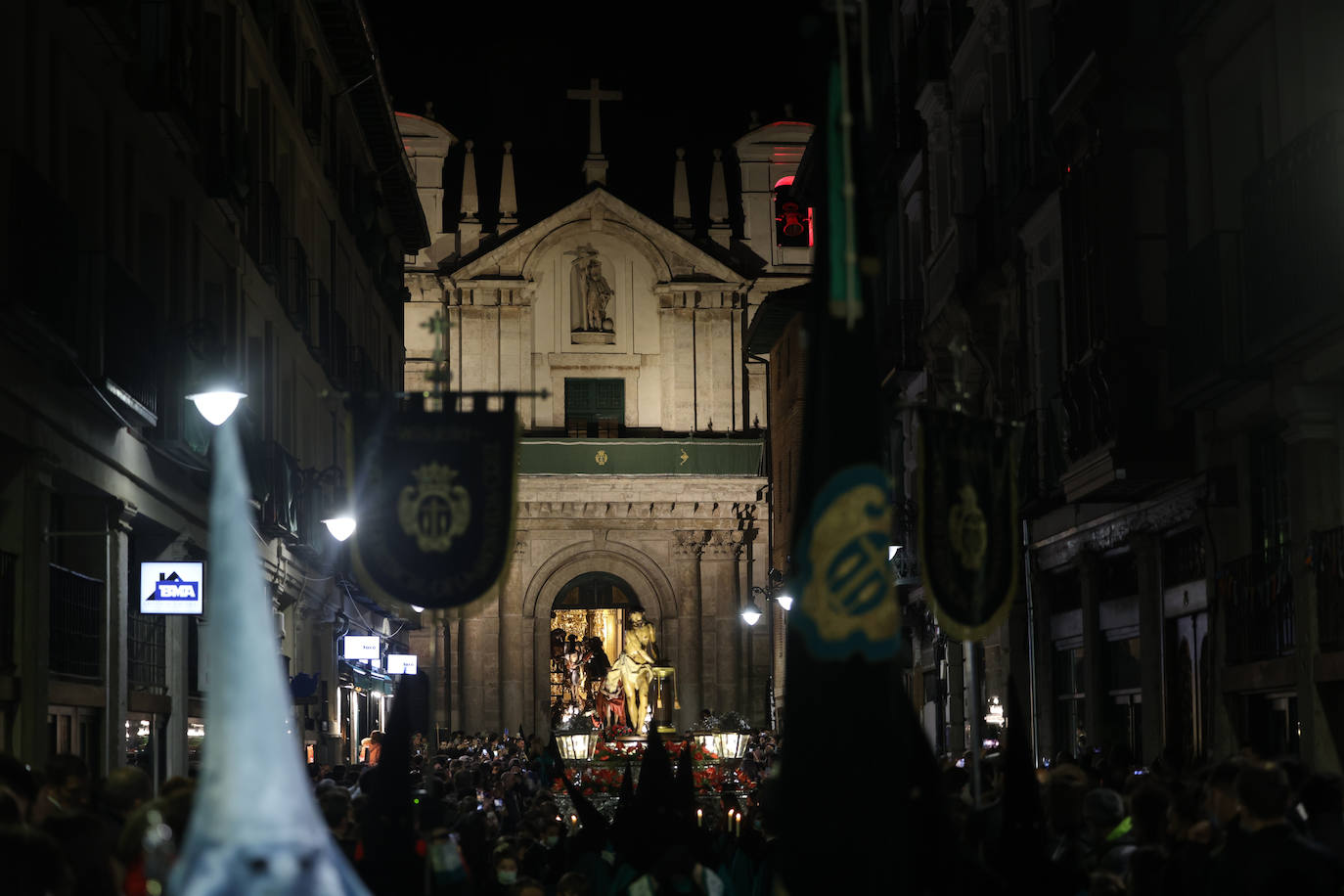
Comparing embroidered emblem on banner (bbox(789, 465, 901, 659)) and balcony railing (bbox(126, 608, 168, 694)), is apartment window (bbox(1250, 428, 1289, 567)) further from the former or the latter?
embroidered emblem on banner (bbox(789, 465, 901, 659))

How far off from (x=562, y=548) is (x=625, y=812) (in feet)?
136

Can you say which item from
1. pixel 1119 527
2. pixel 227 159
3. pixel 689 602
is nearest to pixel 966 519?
pixel 1119 527

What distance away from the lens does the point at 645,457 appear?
2095 inches

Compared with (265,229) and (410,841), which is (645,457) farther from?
(410,841)

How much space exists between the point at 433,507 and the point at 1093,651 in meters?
13.7

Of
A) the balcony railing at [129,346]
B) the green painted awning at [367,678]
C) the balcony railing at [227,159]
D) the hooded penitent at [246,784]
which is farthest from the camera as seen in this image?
the green painted awning at [367,678]

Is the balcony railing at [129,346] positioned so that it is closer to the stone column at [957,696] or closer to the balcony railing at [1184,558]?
the balcony railing at [1184,558]

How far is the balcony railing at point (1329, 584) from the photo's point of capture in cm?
1457

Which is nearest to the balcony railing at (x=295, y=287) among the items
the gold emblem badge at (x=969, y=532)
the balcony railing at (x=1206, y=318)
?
the balcony railing at (x=1206, y=318)

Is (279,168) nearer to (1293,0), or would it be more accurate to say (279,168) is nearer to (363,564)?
(1293,0)

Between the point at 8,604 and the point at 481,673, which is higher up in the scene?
the point at 8,604

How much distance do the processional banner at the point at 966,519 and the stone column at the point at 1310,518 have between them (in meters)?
5.89

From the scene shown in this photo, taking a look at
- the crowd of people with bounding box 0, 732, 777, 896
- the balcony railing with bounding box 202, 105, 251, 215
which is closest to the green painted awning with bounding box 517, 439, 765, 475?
the balcony railing with bounding box 202, 105, 251, 215

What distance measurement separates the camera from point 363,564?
1073 centimetres
